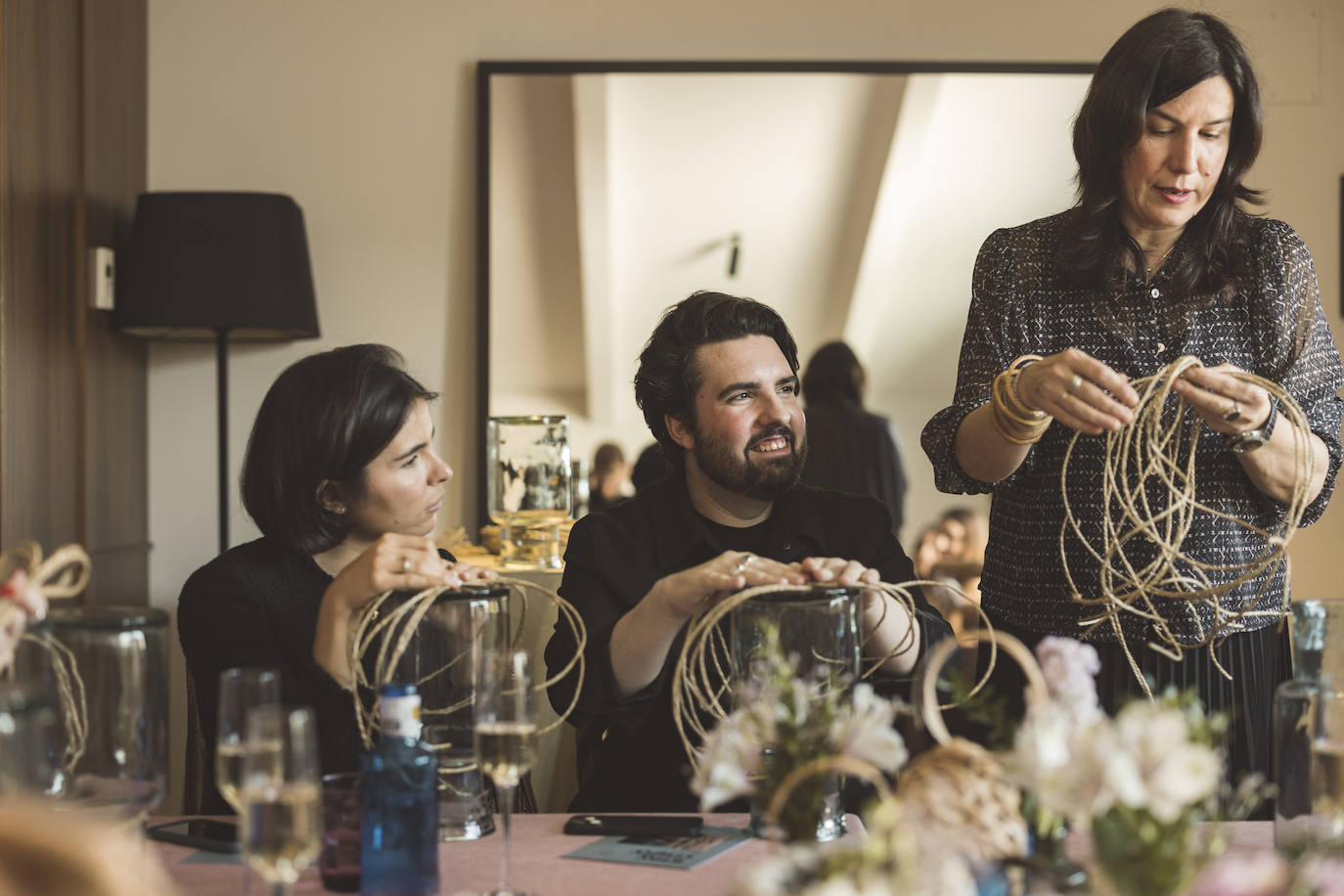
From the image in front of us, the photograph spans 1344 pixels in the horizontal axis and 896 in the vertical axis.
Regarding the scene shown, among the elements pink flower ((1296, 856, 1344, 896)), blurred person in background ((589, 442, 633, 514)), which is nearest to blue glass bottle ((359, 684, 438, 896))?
pink flower ((1296, 856, 1344, 896))

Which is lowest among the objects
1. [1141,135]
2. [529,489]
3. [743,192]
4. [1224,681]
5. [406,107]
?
[1224,681]

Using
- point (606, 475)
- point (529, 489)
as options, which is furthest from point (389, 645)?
point (606, 475)

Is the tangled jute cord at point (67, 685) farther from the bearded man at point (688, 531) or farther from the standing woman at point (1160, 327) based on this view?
the standing woman at point (1160, 327)

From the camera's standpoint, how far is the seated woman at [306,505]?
1.63 meters

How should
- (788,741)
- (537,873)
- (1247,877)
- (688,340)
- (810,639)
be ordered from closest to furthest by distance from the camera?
(1247,877)
(788,741)
(537,873)
(810,639)
(688,340)

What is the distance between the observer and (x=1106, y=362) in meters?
1.62

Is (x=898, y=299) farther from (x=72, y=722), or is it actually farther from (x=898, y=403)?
(x=72, y=722)

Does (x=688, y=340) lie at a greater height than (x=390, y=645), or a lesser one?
greater

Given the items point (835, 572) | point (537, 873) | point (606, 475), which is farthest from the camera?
point (606, 475)

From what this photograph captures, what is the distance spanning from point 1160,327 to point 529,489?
4.41 feet

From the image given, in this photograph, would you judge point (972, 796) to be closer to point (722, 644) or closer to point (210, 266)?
point (722, 644)

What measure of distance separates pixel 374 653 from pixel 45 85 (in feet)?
6.27

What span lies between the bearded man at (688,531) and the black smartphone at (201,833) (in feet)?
1.61

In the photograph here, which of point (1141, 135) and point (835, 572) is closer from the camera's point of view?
point (835, 572)
